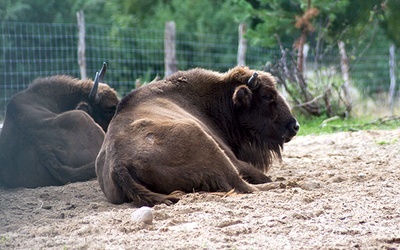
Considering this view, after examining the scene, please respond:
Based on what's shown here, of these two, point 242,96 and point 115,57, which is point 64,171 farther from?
point 115,57

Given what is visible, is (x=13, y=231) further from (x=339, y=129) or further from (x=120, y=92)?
(x=120, y=92)

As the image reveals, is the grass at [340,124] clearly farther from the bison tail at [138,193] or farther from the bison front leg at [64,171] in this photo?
the bison tail at [138,193]

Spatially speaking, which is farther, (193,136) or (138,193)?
(193,136)

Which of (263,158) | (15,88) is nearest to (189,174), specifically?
(263,158)

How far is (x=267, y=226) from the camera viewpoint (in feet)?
15.2

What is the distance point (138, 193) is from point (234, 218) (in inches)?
43.1

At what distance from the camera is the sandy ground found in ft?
→ 14.2

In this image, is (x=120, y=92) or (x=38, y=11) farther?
(x=38, y=11)

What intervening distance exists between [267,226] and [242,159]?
118 inches

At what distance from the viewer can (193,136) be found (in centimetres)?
612

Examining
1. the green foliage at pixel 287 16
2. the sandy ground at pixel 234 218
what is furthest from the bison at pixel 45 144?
the green foliage at pixel 287 16

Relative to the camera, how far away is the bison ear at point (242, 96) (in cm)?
733

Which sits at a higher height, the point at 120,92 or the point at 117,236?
the point at 117,236

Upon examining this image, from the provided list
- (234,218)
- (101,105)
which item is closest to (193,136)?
(234,218)
